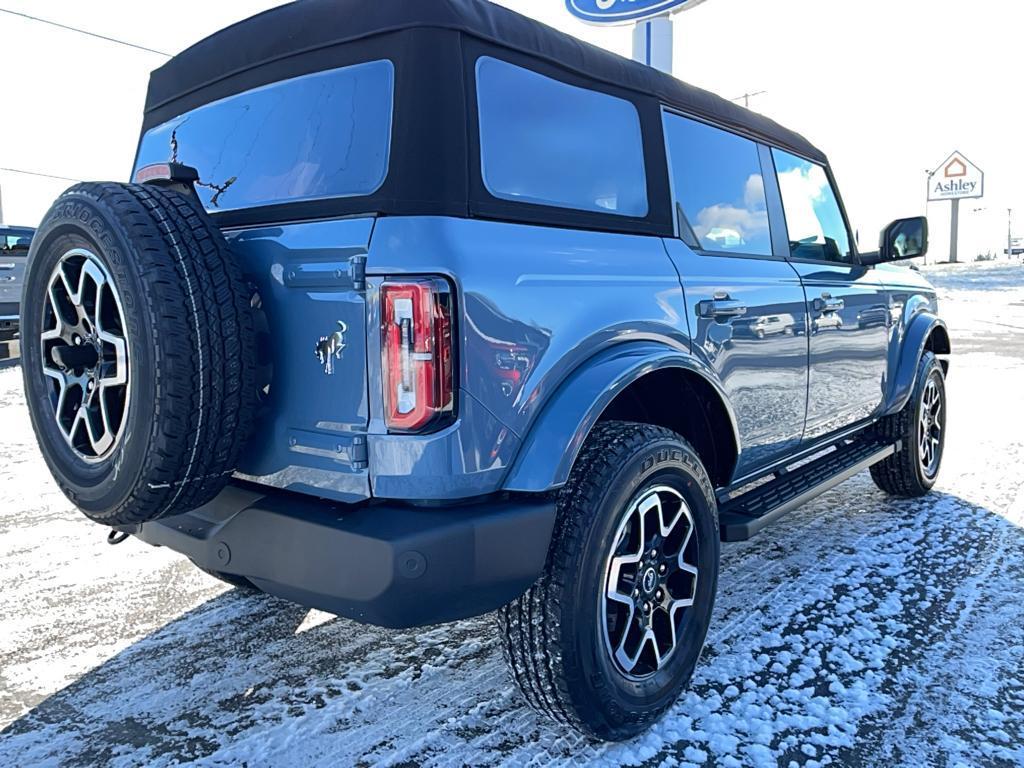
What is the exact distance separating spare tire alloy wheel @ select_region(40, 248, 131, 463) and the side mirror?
376 centimetres

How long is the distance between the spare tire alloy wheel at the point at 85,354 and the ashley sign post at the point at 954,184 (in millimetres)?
52981

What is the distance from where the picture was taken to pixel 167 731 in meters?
2.30

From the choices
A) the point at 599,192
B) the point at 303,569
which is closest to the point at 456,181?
the point at 599,192

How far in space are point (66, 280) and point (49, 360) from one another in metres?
0.28

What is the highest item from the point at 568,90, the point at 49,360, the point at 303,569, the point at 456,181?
the point at 568,90

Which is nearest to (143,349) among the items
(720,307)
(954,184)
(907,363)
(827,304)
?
(720,307)

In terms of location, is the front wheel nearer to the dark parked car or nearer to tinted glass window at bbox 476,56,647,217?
tinted glass window at bbox 476,56,647,217

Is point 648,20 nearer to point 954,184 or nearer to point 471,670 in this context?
point 471,670

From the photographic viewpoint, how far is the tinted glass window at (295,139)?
6.73 feet

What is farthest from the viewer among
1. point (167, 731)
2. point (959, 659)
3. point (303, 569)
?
point (959, 659)

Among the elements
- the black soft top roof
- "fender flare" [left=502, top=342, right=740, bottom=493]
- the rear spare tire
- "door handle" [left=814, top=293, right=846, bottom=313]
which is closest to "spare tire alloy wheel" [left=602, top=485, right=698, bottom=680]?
"fender flare" [left=502, top=342, right=740, bottom=493]

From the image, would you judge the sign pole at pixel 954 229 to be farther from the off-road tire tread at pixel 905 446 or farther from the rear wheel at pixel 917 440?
the off-road tire tread at pixel 905 446

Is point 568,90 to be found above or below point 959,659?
above

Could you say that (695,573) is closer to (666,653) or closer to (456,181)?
(666,653)
